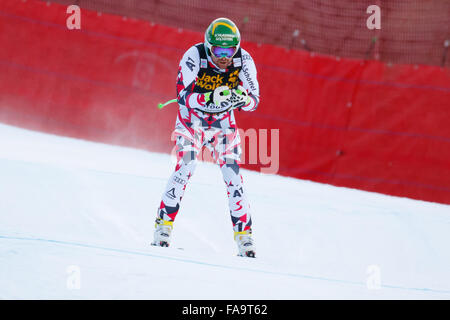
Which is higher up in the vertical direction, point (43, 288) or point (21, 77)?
point (21, 77)

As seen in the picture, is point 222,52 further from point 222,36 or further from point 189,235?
point 189,235

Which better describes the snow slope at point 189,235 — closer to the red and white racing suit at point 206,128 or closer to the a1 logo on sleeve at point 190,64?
the red and white racing suit at point 206,128

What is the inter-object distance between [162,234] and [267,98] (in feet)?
17.2

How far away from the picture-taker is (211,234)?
5.91 meters

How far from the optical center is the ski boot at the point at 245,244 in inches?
188

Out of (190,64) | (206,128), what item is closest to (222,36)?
(190,64)

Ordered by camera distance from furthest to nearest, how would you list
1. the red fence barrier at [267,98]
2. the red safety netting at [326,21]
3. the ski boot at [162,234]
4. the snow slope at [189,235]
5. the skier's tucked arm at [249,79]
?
1. the red safety netting at [326,21]
2. the red fence barrier at [267,98]
3. the skier's tucked arm at [249,79]
4. the ski boot at [162,234]
5. the snow slope at [189,235]

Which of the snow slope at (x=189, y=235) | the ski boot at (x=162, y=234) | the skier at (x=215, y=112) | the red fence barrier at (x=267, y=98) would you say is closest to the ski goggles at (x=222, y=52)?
the skier at (x=215, y=112)

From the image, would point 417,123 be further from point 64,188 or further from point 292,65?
point 64,188

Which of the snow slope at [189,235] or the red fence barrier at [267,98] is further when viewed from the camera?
the red fence barrier at [267,98]

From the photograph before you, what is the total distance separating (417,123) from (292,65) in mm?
2221

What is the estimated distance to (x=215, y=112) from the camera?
4773 mm

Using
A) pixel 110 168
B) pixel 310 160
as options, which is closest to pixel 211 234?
pixel 110 168

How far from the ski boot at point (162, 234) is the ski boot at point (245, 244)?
575 millimetres
